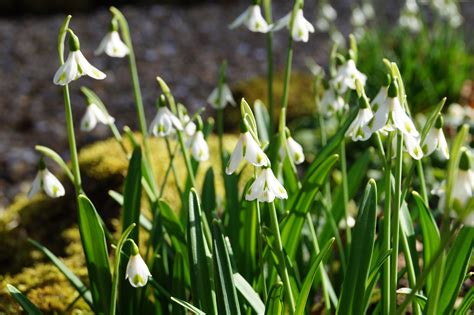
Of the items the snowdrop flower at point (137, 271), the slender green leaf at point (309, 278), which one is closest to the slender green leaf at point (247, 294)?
the slender green leaf at point (309, 278)

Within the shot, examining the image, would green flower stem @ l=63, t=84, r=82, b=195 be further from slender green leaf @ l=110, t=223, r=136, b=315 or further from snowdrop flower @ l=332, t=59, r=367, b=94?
snowdrop flower @ l=332, t=59, r=367, b=94

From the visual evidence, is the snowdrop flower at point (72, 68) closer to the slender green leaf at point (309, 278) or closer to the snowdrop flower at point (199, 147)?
the snowdrop flower at point (199, 147)

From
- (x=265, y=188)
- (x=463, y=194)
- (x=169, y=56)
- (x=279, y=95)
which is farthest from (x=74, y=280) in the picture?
(x=169, y=56)

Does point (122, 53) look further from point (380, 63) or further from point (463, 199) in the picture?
point (380, 63)

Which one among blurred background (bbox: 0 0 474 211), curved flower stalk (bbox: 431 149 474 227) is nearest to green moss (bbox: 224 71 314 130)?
blurred background (bbox: 0 0 474 211)

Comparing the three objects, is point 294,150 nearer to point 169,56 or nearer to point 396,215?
point 396,215

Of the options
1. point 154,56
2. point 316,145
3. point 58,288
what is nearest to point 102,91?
point 154,56

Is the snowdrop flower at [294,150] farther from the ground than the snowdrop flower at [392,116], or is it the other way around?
the snowdrop flower at [392,116]
